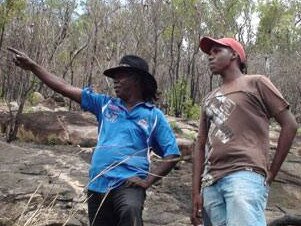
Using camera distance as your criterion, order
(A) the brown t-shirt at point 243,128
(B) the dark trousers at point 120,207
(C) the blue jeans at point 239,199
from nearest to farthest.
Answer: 1. (C) the blue jeans at point 239,199
2. (A) the brown t-shirt at point 243,128
3. (B) the dark trousers at point 120,207

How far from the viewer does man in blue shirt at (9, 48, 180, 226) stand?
3555mm

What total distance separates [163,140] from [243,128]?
68 cm

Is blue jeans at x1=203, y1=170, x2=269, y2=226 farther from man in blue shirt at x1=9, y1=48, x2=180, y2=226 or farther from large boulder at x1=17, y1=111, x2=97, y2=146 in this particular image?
large boulder at x1=17, y1=111, x2=97, y2=146

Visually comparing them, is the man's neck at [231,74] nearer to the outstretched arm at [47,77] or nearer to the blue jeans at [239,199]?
the blue jeans at [239,199]

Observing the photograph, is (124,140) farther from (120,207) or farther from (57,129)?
(57,129)

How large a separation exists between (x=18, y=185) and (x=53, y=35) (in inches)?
353

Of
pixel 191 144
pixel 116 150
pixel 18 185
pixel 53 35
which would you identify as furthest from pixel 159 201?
pixel 53 35

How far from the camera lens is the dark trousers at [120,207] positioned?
3424mm

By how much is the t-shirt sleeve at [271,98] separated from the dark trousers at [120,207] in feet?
3.06

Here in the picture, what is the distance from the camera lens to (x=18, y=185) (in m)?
7.05

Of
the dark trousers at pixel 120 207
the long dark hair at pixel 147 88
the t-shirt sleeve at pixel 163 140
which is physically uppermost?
the long dark hair at pixel 147 88

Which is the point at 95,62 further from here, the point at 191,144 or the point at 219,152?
the point at 219,152

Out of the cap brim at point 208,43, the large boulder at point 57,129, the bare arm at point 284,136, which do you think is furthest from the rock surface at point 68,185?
the bare arm at point 284,136

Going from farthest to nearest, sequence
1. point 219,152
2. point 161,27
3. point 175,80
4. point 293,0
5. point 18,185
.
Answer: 1. point 293,0
2. point 175,80
3. point 161,27
4. point 18,185
5. point 219,152
